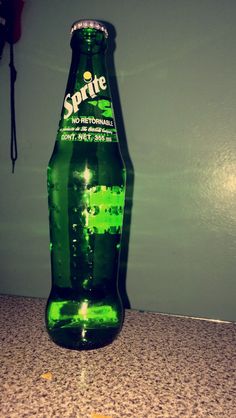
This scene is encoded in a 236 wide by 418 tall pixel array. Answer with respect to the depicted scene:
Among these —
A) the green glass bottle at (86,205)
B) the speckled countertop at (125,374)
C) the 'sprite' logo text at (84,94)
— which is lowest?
the speckled countertop at (125,374)

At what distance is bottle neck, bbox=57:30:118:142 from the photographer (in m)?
0.50

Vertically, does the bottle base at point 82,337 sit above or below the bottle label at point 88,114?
below

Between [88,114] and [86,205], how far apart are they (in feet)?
0.47

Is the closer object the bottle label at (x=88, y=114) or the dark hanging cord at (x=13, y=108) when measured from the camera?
the bottle label at (x=88, y=114)

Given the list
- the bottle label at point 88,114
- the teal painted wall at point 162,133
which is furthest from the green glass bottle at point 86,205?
the teal painted wall at point 162,133

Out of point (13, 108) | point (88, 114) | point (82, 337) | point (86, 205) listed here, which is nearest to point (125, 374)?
point (82, 337)

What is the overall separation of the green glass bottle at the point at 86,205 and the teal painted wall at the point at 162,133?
0.42 metres

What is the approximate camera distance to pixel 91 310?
53 centimetres

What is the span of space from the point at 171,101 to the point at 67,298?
0.63 m

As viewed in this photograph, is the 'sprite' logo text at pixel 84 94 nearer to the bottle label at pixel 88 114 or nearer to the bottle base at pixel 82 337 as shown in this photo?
the bottle label at pixel 88 114

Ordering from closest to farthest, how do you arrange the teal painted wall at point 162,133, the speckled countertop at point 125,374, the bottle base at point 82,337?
the speckled countertop at point 125,374, the bottle base at point 82,337, the teal painted wall at point 162,133

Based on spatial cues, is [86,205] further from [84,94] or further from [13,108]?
[13,108]

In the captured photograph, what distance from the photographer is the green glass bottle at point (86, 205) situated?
51 cm

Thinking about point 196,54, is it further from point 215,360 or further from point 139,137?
point 215,360
